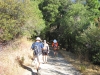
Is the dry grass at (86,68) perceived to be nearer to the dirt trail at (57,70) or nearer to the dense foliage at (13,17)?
the dirt trail at (57,70)


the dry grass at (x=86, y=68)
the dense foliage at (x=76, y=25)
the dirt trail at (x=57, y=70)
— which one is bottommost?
the dry grass at (x=86, y=68)

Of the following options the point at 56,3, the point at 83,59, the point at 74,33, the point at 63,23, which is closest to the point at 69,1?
the point at 56,3

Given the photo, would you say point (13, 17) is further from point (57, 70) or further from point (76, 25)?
point (76, 25)

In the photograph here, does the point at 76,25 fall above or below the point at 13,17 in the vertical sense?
below

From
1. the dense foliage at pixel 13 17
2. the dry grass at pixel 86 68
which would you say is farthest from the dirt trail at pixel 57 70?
the dense foliage at pixel 13 17

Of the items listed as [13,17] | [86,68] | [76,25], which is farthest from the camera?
[76,25]

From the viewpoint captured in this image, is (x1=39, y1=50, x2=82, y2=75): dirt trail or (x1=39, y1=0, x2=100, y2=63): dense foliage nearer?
(x1=39, y1=50, x2=82, y2=75): dirt trail

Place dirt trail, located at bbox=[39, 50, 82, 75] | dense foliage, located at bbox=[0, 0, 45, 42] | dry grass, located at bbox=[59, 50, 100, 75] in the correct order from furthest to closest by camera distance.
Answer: dense foliage, located at bbox=[0, 0, 45, 42]
dry grass, located at bbox=[59, 50, 100, 75]
dirt trail, located at bbox=[39, 50, 82, 75]

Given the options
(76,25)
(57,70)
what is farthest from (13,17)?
(76,25)

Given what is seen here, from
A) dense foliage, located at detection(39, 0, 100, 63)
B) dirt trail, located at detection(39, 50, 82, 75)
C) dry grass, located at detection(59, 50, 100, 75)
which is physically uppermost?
dense foliage, located at detection(39, 0, 100, 63)

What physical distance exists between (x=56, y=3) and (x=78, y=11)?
8.70 metres

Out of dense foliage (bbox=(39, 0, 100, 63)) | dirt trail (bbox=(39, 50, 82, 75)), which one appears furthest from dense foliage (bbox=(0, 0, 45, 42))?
dense foliage (bbox=(39, 0, 100, 63))

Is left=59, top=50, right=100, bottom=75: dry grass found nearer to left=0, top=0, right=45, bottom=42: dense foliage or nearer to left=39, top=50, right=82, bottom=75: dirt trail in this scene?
left=39, top=50, right=82, bottom=75: dirt trail

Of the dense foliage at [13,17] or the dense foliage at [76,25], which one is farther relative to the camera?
the dense foliage at [13,17]
